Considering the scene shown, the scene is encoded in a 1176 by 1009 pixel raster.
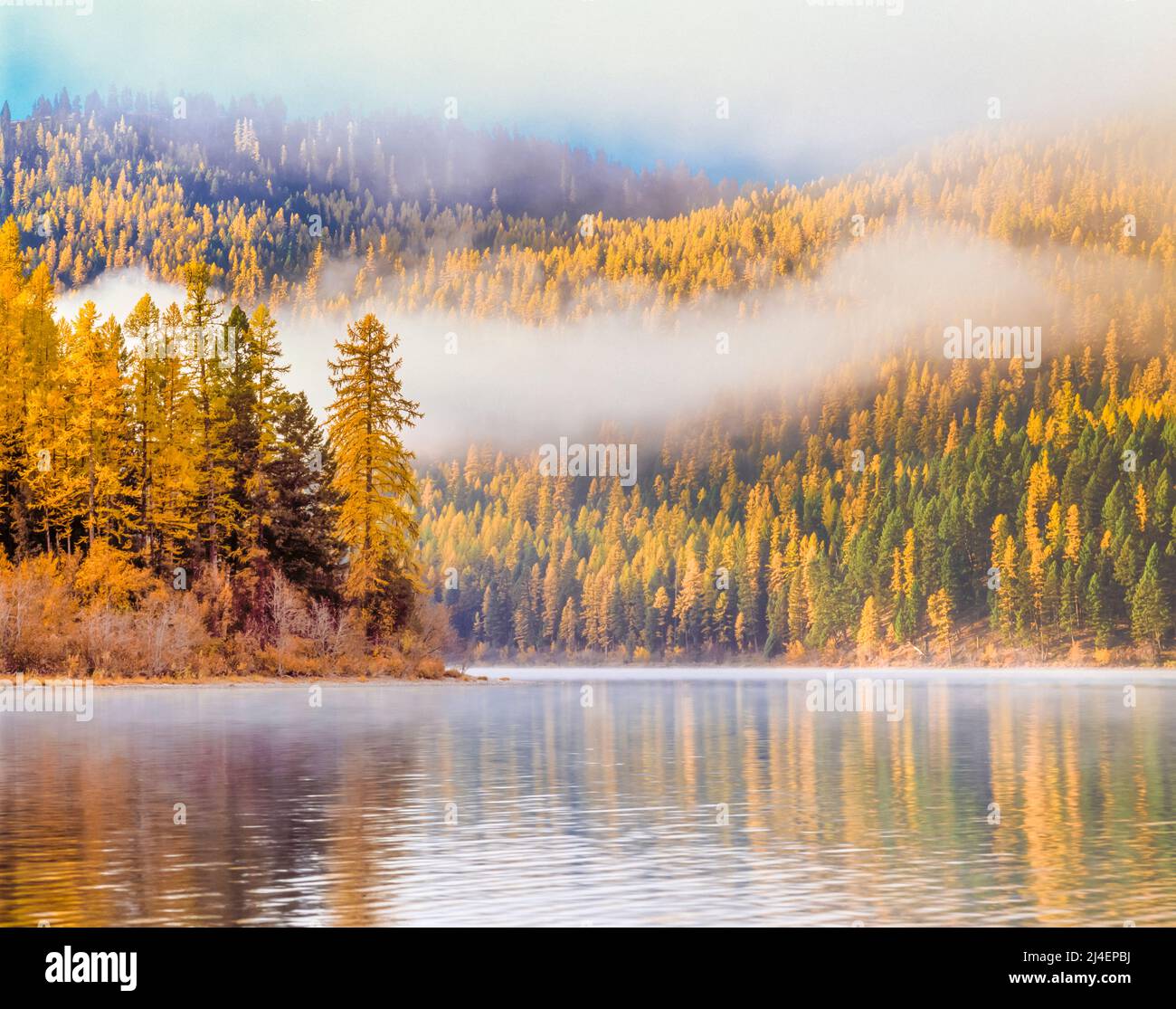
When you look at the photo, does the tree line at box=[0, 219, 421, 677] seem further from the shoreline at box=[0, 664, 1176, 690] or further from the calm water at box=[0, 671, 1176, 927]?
the calm water at box=[0, 671, 1176, 927]

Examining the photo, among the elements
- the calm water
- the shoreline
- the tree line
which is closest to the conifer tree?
the tree line

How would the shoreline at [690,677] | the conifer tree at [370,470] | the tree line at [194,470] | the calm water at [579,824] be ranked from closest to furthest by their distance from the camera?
the calm water at [579,824]
the shoreline at [690,677]
the tree line at [194,470]
the conifer tree at [370,470]

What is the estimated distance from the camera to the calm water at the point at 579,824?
64.6 feet

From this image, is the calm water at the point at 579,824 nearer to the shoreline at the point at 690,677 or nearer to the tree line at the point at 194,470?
the shoreline at the point at 690,677

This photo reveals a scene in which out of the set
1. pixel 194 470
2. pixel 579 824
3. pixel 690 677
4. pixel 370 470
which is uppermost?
pixel 370 470

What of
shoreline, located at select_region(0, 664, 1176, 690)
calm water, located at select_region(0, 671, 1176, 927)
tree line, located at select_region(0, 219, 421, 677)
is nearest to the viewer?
calm water, located at select_region(0, 671, 1176, 927)

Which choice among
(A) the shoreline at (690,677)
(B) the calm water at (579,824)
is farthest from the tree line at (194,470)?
(B) the calm water at (579,824)

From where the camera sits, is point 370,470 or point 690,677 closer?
point 370,470

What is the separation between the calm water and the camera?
1969 centimetres

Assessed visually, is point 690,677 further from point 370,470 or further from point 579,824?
point 579,824

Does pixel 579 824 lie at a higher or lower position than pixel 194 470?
lower

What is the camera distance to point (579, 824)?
27.4 m

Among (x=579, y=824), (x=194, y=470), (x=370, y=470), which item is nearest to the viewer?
(x=579, y=824)

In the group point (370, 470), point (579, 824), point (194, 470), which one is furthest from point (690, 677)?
point (579, 824)
